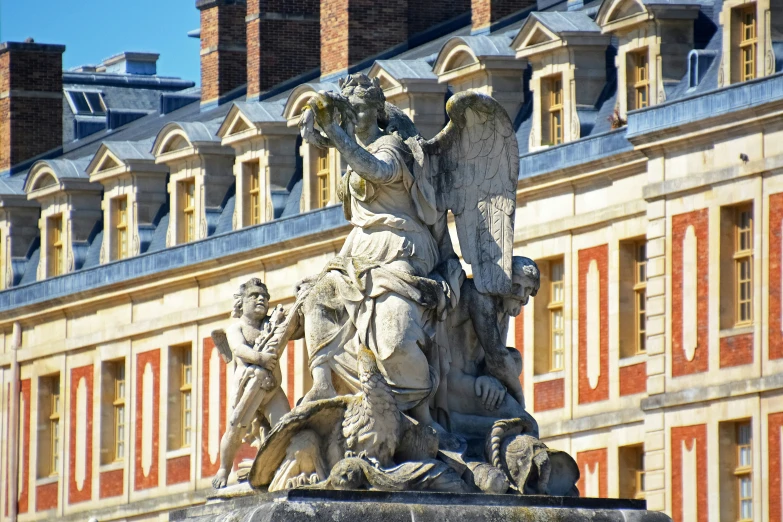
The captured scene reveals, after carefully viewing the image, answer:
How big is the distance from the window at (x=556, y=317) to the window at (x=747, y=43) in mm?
7331

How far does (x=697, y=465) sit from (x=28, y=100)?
3104 cm

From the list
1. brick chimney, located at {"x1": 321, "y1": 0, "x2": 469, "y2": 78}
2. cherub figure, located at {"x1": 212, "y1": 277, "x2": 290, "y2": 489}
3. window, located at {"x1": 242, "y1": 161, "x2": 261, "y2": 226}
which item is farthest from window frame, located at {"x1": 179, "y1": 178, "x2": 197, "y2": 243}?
cherub figure, located at {"x1": 212, "y1": 277, "x2": 290, "y2": 489}

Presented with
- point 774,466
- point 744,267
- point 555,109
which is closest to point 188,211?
point 555,109

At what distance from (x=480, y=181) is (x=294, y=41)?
49.5 meters

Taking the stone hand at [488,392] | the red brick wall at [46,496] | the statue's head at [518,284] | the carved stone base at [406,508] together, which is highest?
the red brick wall at [46,496]

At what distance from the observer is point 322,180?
70.4 metres

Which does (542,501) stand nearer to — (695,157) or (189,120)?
(695,157)

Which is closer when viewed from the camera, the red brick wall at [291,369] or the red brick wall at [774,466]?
the red brick wall at [774,466]

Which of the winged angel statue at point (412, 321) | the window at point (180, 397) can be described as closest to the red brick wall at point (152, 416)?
the window at point (180, 397)

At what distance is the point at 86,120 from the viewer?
290ft

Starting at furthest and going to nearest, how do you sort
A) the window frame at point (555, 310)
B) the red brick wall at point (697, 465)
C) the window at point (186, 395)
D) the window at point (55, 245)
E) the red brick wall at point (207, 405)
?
Answer: the window at point (55, 245), the window at point (186, 395), the red brick wall at point (207, 405), the window frame at point (555, 310), the red brick wall at point (697, 465)

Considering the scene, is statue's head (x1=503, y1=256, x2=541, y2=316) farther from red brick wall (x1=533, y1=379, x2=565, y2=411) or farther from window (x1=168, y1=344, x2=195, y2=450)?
window (x1=168, y1=344, x2=195, y2=450)

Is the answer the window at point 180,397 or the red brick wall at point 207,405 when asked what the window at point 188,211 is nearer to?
the window at point 180,397

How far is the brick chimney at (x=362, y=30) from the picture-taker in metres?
72.0
